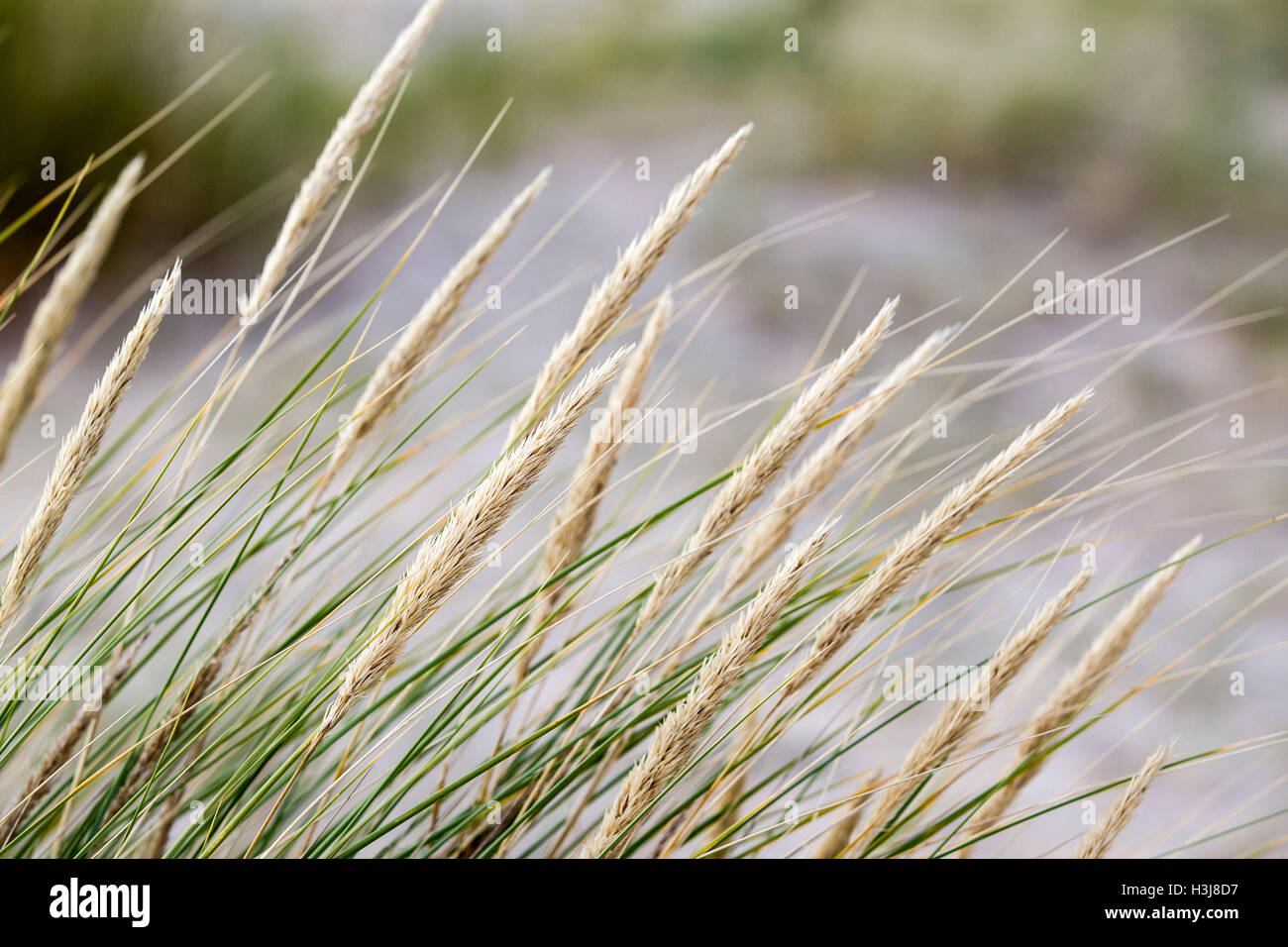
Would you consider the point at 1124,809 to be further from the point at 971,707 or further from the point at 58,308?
the point at 58,308

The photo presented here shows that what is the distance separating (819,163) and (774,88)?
0.14 meters

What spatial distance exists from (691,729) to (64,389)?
1.29 m

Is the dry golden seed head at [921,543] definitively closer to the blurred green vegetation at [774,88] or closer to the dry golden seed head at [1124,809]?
the dry golden seed head at [1124,809]

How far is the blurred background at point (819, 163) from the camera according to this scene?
1.20 meters

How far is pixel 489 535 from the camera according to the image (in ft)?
1.25

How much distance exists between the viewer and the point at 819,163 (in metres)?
1.32

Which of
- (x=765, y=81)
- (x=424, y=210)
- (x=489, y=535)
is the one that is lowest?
(x=489, y=535)

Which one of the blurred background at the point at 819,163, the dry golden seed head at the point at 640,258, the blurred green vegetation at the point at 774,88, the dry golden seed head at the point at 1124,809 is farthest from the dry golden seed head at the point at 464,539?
the blurred green vegetation at the point at 774,88

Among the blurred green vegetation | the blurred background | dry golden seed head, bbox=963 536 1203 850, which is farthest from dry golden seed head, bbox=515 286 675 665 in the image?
the blurred green vegetation

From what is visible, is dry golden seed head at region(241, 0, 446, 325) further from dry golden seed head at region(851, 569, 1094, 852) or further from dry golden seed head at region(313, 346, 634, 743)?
dry golden seed head at region(851, 569, 1094, 852)

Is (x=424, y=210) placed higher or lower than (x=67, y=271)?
higher

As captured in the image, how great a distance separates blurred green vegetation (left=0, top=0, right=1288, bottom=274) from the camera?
3.90 ft
